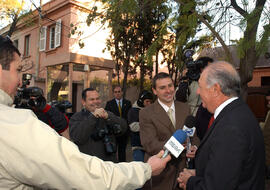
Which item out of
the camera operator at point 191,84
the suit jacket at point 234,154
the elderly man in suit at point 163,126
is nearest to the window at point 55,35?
the camera operator at point 191,84

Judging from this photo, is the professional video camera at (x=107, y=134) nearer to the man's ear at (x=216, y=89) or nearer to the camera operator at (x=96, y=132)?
the camera operator at (x=96, y=132)

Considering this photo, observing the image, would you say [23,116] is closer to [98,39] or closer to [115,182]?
[115,182]

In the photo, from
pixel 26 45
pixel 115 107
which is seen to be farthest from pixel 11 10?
pixel 115 107

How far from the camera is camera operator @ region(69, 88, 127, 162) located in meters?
2.87

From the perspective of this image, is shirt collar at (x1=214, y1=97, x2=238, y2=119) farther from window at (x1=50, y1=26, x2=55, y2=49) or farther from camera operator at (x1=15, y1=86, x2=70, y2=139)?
window at (x1=50, y1=26, x2=55, y2=49)

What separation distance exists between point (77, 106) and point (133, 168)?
12775 millimetres

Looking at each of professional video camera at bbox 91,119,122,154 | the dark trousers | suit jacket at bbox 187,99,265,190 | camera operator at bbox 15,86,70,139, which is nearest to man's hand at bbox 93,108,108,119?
professional video camera at bbox 91,119,122,154

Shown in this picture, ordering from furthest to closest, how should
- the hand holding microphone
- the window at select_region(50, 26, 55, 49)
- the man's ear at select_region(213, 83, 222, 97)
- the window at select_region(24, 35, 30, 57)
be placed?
the window at select_region(24, 35, 30, 57), the window at select_region(50, 26, 55, 49), the hand holding microphone, the man's ear at select_region(213, 83, 222, 97)

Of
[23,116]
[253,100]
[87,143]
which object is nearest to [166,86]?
[87,143]

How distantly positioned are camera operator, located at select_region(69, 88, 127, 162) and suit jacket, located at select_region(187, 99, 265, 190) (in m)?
1.63

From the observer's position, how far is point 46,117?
2.88 meters

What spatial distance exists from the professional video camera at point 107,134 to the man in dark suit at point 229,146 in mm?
1472

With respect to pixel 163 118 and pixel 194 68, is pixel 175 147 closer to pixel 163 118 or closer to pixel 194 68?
pixel 163 118

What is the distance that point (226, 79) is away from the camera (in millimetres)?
1655
